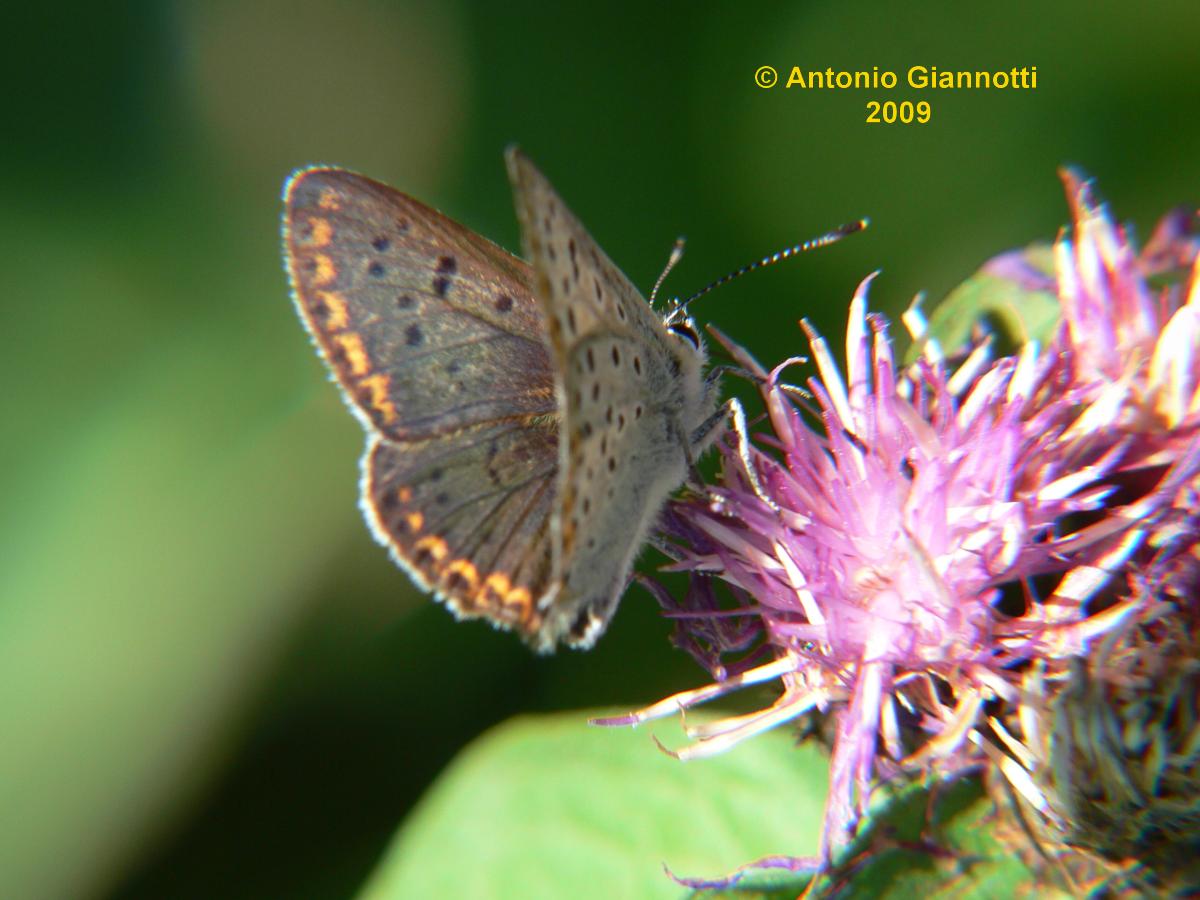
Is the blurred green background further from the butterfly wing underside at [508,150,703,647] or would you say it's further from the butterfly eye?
the butterfly wing underside at [508,150,703,647]

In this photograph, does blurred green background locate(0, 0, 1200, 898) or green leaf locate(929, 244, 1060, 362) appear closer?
green leaf locate(929, 244, 1060, 362)

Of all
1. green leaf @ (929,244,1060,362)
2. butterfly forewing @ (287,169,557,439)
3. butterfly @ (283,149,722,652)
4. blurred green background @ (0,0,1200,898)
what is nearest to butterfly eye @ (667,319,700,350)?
butterfly @ (283,149,722,652)

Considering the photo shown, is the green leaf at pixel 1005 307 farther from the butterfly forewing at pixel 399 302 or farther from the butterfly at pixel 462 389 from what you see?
the butterfly forewing at pixel 399 302

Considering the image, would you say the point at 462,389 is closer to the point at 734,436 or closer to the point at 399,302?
the point at 399,302

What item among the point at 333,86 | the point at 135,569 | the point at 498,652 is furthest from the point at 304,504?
the point at 333,86

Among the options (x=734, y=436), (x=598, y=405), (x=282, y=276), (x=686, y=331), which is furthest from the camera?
(x=282, y=276)

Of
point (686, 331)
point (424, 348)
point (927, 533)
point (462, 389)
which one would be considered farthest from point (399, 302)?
point (927, 533)
